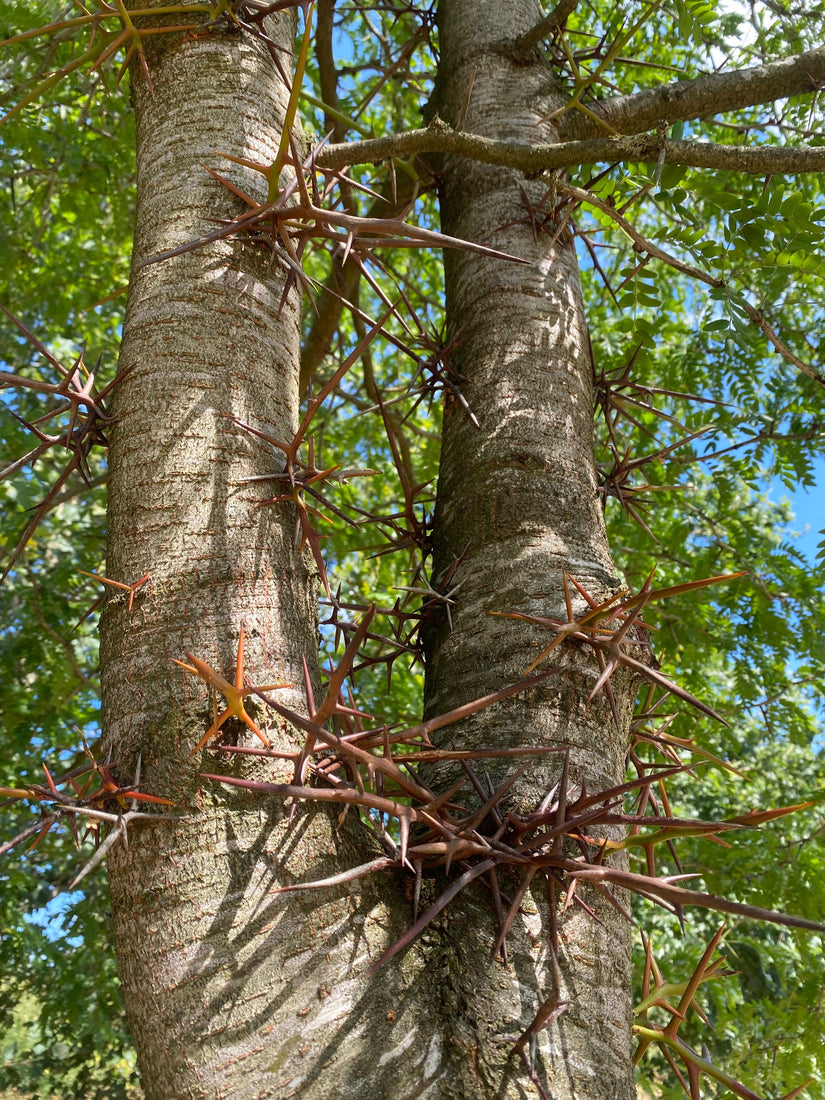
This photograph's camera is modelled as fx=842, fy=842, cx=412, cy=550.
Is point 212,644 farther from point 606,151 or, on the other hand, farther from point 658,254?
point 606,151

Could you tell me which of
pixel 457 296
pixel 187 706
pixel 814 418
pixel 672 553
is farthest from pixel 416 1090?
pixel 672 553

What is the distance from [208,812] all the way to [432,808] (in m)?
0.27

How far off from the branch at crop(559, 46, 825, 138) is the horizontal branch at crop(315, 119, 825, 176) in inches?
7.7

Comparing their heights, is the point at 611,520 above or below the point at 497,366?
above

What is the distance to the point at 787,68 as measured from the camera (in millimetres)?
1641

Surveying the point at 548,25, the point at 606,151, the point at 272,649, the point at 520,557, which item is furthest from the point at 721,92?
the point at 272,649

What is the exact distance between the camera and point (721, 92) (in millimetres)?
1667

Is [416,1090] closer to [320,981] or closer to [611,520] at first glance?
[320,981]

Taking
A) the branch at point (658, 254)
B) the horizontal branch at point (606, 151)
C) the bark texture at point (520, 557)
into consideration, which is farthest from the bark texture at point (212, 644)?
the branch at point (658, 254)

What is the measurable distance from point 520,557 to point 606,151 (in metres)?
0.70

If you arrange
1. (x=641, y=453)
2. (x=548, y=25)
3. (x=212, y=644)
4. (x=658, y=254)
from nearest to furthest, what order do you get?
(x=212, y=644), (x=658, y=254), (x=548, y=25), (x=641, y=453)

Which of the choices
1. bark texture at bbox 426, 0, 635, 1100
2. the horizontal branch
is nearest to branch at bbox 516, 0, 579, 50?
bark texture at bbox 426, 0, 635, 1100

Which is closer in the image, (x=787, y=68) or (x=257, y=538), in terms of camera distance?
(x=257, y=538)

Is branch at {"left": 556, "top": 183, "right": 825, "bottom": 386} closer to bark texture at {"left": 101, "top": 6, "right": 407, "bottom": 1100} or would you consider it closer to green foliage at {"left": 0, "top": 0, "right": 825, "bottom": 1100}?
green foliage at {"left": 0, "top": 0, "right": 825, "bottom": 1100}
